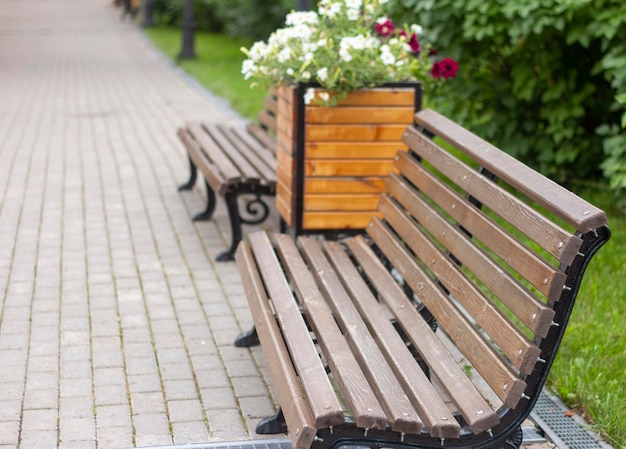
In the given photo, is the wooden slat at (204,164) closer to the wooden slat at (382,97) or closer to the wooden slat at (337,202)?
the wooden slat at (337,202)

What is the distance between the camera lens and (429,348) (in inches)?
130

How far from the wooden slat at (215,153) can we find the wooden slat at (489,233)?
5.69ft

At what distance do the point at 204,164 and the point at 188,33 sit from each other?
440 inches

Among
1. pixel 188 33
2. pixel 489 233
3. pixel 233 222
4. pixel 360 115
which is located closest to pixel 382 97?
pixel 360 115

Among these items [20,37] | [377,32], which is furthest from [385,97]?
[20,37]

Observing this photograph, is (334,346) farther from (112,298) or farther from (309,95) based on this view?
(112,298)

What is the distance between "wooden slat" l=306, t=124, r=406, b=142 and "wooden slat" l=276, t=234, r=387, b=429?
830mm

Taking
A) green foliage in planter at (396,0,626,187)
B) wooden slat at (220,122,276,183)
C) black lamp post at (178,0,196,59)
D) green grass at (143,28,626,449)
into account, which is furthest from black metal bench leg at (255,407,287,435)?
black lamp post at (178,0,196,59)

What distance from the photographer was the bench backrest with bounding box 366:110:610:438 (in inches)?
107

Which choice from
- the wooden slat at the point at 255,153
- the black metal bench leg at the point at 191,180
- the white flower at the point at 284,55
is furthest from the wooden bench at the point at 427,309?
the black metal bench leg at the point at 191,180

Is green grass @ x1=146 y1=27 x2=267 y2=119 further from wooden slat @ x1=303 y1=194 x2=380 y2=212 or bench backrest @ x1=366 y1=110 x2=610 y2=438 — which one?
bench backrest @ x1=366 y1=110 x2=610 y2=438

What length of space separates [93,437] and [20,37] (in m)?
20.0

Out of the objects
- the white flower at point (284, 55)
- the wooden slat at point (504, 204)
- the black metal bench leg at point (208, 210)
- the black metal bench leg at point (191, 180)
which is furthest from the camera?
the black metal bench leg at point (191, 180)

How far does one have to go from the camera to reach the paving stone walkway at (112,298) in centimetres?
381
